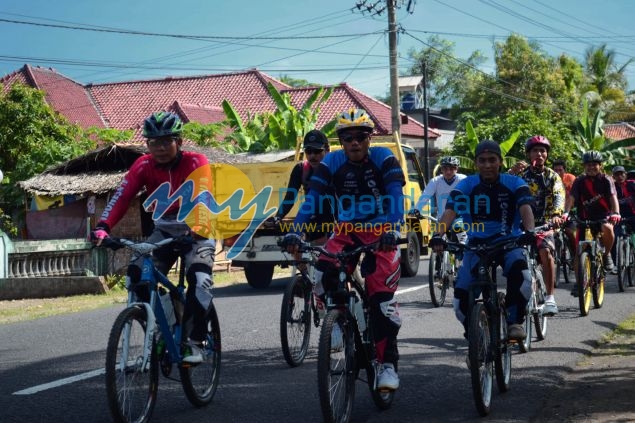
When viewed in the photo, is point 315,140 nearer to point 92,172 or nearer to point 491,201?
point 491,201

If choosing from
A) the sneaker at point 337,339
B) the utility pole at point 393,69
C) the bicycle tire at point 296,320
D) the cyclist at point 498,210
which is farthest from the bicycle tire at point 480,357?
the utility pole at point 393,69

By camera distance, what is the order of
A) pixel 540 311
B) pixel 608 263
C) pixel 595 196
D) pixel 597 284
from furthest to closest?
1. pixel 608 263
2. pixel 595 196
3. pixel 597 284
4. pixel 540 311

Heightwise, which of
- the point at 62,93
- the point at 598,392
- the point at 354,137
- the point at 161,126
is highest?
the point at 62,93

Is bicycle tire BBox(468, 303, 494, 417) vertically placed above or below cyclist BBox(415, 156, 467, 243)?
below

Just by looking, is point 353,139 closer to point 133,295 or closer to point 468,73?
point 133,295

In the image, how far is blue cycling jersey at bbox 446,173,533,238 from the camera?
6.70m

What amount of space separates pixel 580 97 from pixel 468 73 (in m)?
20.4

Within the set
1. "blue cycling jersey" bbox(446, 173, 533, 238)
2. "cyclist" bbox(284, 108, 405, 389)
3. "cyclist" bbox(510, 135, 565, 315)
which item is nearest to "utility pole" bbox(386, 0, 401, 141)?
"cyclist" bbox(510, 135, 565, 315)

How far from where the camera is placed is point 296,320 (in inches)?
302

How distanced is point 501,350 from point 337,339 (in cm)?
Result: 166

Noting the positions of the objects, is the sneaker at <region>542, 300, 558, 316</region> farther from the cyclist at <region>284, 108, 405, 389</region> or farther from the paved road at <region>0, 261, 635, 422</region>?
the cyclist at <region>284, 108, 405, 389</region>

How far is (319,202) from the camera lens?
20.9ft

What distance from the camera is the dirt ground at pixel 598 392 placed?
5.59 m


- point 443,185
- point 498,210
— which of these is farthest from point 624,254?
point 498,210
